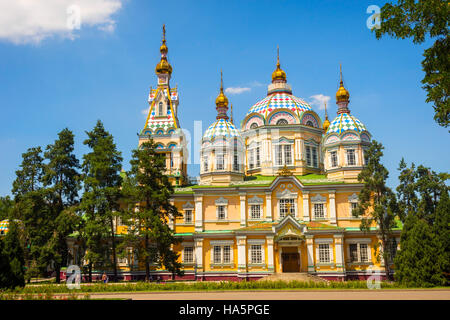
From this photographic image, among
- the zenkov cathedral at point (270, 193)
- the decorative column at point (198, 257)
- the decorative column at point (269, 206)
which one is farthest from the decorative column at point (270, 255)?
the decorative column at point (198, 257)

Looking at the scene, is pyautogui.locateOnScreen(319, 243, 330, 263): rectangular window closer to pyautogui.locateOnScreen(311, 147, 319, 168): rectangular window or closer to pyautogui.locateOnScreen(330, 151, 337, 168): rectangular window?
pyautogui.locateOnScreen(330, 151, 337, 168): rectangular window

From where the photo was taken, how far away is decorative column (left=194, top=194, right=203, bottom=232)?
1507 inches

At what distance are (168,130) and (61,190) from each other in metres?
12.0

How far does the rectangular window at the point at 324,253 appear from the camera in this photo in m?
35.2

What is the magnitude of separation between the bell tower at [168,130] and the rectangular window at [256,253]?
10.7 m

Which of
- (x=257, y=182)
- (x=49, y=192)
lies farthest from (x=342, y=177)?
(x=49, y=192)

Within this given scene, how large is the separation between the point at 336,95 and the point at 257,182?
A: 11.8 metres

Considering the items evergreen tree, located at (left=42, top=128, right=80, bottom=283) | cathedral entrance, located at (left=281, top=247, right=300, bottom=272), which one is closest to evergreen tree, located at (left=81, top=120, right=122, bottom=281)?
evergreen tree, located at (left=42, top=128, right=80, bottom=283)

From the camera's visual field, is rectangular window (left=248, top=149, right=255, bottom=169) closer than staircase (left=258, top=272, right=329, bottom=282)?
No

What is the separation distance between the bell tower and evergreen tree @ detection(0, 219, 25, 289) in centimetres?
1868

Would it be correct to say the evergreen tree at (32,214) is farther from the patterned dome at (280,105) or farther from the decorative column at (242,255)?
the patterned dome at (280,105)
